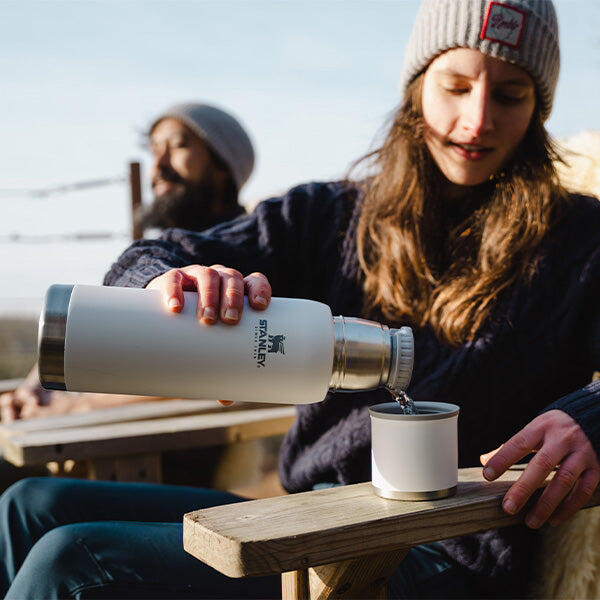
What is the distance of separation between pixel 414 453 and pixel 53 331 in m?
0.42

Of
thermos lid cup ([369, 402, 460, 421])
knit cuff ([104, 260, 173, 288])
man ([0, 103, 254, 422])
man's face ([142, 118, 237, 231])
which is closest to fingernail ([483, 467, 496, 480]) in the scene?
thermos lid cup ([369, 402, 460, 421])

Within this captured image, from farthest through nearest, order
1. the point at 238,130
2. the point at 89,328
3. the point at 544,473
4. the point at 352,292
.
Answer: the point at 238,130 → the point at 352,292 → the point at 544,473 → the point at 89,328

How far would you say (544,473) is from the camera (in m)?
0.91

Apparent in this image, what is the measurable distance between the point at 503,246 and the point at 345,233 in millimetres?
327

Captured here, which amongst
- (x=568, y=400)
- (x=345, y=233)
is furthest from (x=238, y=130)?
(x=568, y=400)

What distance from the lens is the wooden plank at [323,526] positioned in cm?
73

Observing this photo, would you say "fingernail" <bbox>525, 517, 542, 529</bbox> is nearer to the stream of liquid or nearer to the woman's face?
the stream of liquid

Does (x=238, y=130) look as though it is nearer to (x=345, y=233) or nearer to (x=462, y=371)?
(x=345, y=233)

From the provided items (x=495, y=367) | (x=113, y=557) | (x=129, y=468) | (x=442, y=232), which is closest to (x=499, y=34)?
(x=442, y=232)

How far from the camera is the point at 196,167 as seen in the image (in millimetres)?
3465

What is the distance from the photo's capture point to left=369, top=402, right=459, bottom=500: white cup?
0.82 m

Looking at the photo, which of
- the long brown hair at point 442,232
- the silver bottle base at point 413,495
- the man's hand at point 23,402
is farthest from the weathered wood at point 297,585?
the man's hand at point 23,402

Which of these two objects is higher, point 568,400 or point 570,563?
point 568,400

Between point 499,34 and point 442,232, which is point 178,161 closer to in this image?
point 442,232
